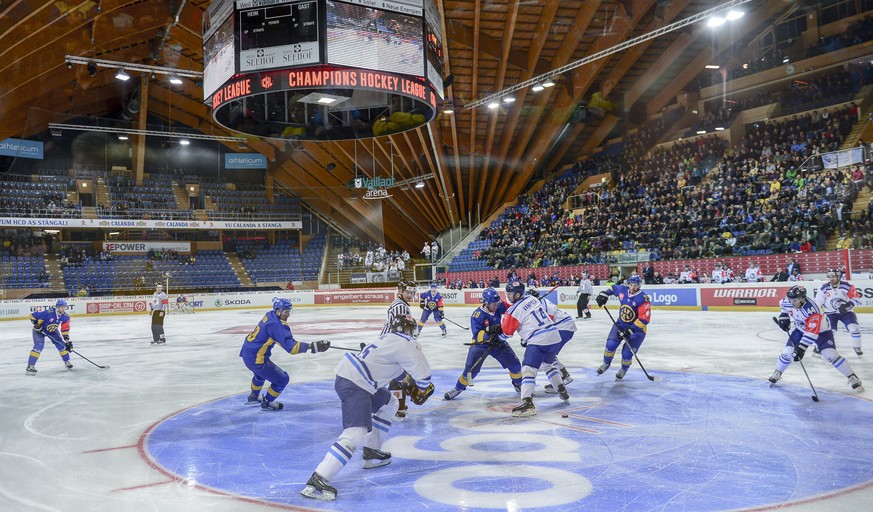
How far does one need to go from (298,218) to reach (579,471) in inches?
1546

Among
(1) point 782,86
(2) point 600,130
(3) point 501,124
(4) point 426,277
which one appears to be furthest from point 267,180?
(1) point 782,86

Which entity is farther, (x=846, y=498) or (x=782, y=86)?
(x=782, y=86)

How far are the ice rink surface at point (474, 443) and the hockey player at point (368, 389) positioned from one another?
172 millimetres

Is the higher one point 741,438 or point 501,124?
point 501,124

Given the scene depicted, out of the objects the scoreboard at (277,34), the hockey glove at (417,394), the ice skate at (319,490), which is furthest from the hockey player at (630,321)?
the scoreboard at (277,34)

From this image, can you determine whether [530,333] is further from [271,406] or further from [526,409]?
[271,406]

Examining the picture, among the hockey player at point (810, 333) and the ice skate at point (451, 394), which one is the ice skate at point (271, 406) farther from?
the hockey player at point (810, 333)

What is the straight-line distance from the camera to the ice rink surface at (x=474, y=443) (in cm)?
415

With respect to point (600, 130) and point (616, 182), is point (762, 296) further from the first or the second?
point (600, 130)

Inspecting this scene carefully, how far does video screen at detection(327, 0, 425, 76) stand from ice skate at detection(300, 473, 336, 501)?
8806 mm

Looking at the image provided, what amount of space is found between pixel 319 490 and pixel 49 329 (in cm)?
880

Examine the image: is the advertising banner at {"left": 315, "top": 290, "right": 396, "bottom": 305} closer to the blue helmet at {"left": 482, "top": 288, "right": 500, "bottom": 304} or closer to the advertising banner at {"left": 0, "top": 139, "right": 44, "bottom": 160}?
the advertising banner at {"left": 0, "top": 139, "right": 44, "bottom": 160}

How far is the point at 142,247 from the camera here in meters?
38.1

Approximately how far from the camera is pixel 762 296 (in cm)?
1842
